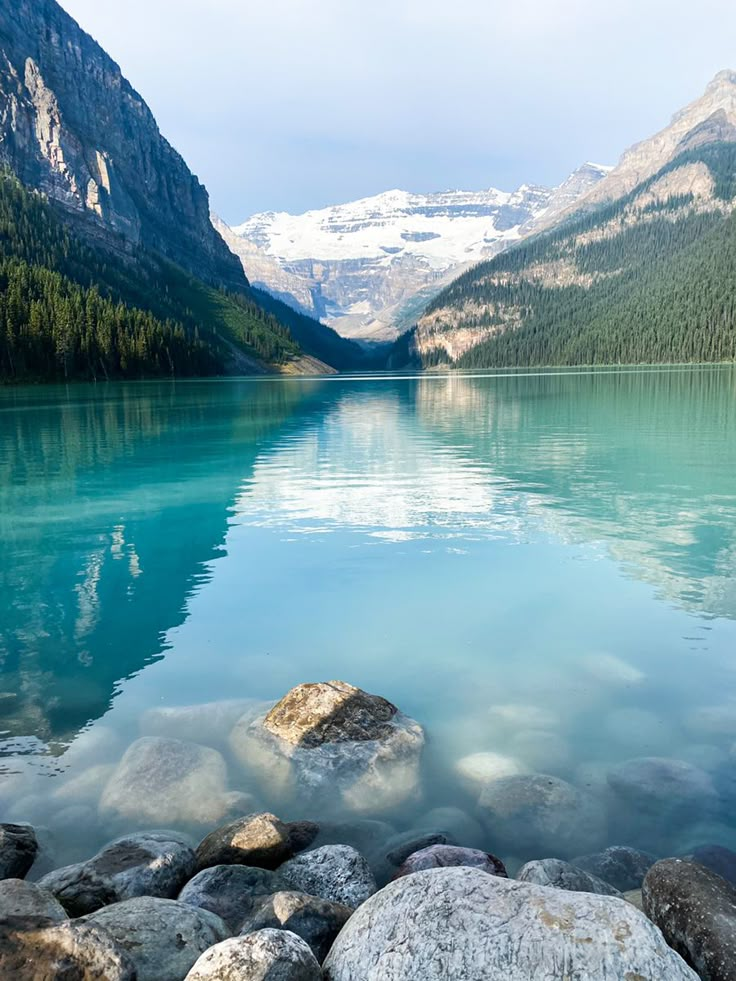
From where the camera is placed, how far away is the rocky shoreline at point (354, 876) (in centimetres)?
529

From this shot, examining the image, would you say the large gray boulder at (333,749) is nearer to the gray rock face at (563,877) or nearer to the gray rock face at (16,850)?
the gray rock face at (563,877)

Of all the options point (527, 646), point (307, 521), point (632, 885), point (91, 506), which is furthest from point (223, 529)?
point (632, 885)

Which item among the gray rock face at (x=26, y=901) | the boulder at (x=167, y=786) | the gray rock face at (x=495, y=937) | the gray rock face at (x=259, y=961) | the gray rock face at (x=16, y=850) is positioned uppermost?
the gray rock face at (x=495, y=937)

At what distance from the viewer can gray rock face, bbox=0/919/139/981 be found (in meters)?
5.13

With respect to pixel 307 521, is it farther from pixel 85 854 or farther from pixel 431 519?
pixel 85 854

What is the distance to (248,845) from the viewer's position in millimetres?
8562

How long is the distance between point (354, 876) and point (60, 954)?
3.68 metres

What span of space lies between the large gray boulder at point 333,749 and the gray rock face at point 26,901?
445cm

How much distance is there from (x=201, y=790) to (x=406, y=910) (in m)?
5.70

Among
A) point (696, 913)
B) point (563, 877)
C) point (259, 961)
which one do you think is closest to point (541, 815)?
point (563, 877)

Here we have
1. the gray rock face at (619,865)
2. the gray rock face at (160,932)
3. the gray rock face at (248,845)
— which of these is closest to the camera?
the gray rock face at (160,932)

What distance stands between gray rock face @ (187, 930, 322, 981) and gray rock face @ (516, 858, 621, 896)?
9.93ft

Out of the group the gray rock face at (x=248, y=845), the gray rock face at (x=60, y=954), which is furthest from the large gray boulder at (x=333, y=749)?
the gray rock face at (x=60, y=954)

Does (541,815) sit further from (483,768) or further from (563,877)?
(563,877)
